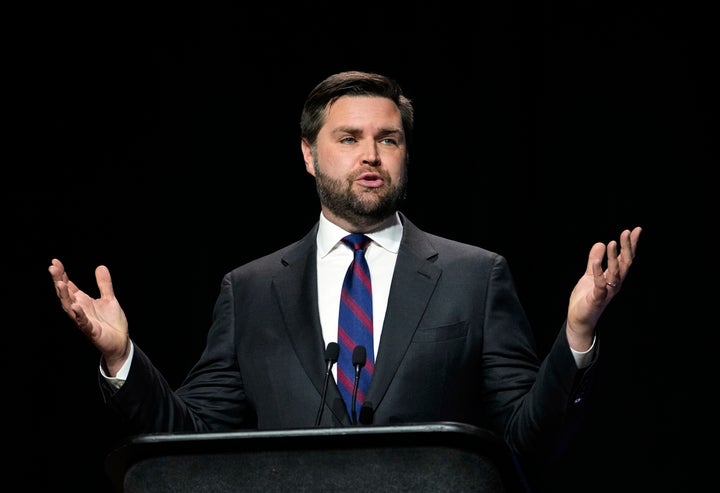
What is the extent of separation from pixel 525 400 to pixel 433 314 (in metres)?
0.34

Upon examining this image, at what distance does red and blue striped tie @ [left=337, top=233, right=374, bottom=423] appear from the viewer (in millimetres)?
2224

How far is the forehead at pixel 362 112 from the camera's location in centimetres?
253

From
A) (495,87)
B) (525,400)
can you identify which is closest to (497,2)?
(495,87)

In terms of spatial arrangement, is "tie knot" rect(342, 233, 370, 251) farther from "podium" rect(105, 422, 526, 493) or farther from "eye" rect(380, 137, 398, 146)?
"podium" rect(105, 422, 526, 493)

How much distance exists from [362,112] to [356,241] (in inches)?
12.6

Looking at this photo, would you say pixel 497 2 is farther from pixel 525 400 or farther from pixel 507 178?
pixel 525 400

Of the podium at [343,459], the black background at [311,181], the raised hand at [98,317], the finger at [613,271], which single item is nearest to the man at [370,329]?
the raised hand at [98,317]

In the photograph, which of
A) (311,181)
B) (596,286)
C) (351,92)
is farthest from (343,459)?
(311,181)

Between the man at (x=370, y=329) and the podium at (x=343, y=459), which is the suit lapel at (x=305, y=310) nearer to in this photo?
the man at (x=370, y=329)

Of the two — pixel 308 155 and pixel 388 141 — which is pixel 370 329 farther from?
pixel 308 155

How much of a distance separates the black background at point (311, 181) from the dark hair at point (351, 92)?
0.81 meters

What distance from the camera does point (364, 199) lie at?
2475 mm

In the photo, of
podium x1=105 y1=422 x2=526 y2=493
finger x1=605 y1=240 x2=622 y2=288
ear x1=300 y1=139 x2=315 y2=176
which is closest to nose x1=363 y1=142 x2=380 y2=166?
ear x1=300 y1=139 x2=315 y2=176

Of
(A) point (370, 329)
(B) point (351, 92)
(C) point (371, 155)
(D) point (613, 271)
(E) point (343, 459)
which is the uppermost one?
(B) point (351, 92)
